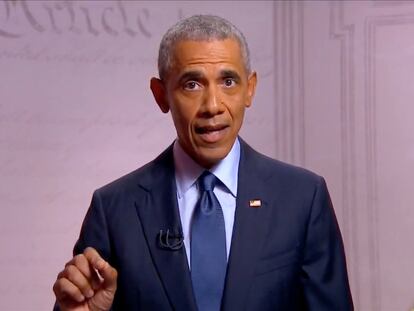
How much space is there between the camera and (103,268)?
1.00 meters

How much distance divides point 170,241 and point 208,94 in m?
0.22

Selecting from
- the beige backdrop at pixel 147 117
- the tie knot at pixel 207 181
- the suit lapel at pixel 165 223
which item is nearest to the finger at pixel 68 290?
the suit lapel at pixel 165 223

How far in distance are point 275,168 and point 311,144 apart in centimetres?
96

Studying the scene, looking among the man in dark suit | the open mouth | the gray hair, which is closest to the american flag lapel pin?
the man in dark suit

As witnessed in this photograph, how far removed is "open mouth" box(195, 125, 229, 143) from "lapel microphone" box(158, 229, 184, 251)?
0.14m

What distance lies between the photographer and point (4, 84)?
193 centimetres

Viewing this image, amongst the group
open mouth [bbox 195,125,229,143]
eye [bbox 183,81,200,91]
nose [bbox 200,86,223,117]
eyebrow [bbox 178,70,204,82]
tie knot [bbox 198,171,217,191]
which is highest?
eyebrow [bbox 178,70,204,82]

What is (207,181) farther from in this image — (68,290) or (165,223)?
(68,290)

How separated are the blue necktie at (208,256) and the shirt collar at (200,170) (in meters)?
0.05

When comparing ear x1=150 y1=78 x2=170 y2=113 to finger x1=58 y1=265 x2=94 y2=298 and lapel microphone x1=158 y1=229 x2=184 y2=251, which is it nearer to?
lapel microphone x1=158 y1=229 x2=184 y2=251

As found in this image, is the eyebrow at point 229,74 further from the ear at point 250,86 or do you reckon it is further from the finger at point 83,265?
the finger at point 83,265

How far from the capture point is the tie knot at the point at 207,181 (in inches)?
44.6

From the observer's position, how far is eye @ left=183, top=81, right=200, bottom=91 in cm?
111

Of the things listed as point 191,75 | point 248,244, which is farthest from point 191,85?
point 248,244
